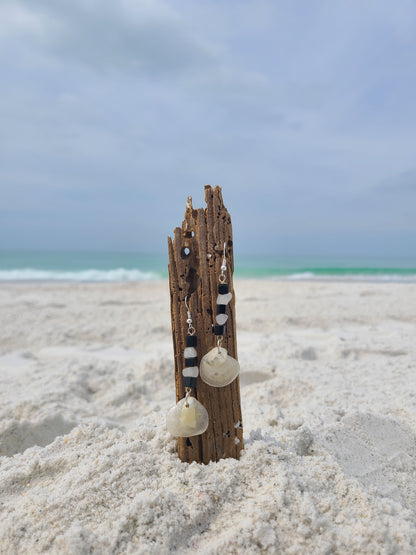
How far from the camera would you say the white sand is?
61.2 inches

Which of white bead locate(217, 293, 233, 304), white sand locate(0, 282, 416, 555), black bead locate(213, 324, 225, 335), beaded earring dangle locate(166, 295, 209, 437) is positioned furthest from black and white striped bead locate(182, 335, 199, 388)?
white sand locate(0, 282, 416, 555)

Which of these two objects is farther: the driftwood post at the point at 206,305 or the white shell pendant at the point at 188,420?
the driftwood post at the point at 206,305

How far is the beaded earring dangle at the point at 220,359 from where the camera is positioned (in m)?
1.85

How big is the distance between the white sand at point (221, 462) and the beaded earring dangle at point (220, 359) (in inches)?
18.0

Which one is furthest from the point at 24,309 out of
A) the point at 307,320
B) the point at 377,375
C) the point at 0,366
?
the point at 377,375

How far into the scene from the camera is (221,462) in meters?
1.93

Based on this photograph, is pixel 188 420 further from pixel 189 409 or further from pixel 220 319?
pixel 220 319

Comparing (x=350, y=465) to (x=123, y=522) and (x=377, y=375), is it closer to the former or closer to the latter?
(x=123, y=522)

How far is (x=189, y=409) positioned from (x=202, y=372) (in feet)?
0.64

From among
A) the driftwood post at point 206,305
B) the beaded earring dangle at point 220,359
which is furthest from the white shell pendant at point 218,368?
the driftwood post at point 206,305

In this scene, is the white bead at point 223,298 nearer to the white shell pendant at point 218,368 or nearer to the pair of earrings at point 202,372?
the pair of earrings at point 202,372

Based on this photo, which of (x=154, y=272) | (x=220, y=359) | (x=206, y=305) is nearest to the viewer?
(x=220, y=359)

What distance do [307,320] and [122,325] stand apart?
366cm

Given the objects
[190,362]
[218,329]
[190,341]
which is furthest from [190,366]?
[218,329]
